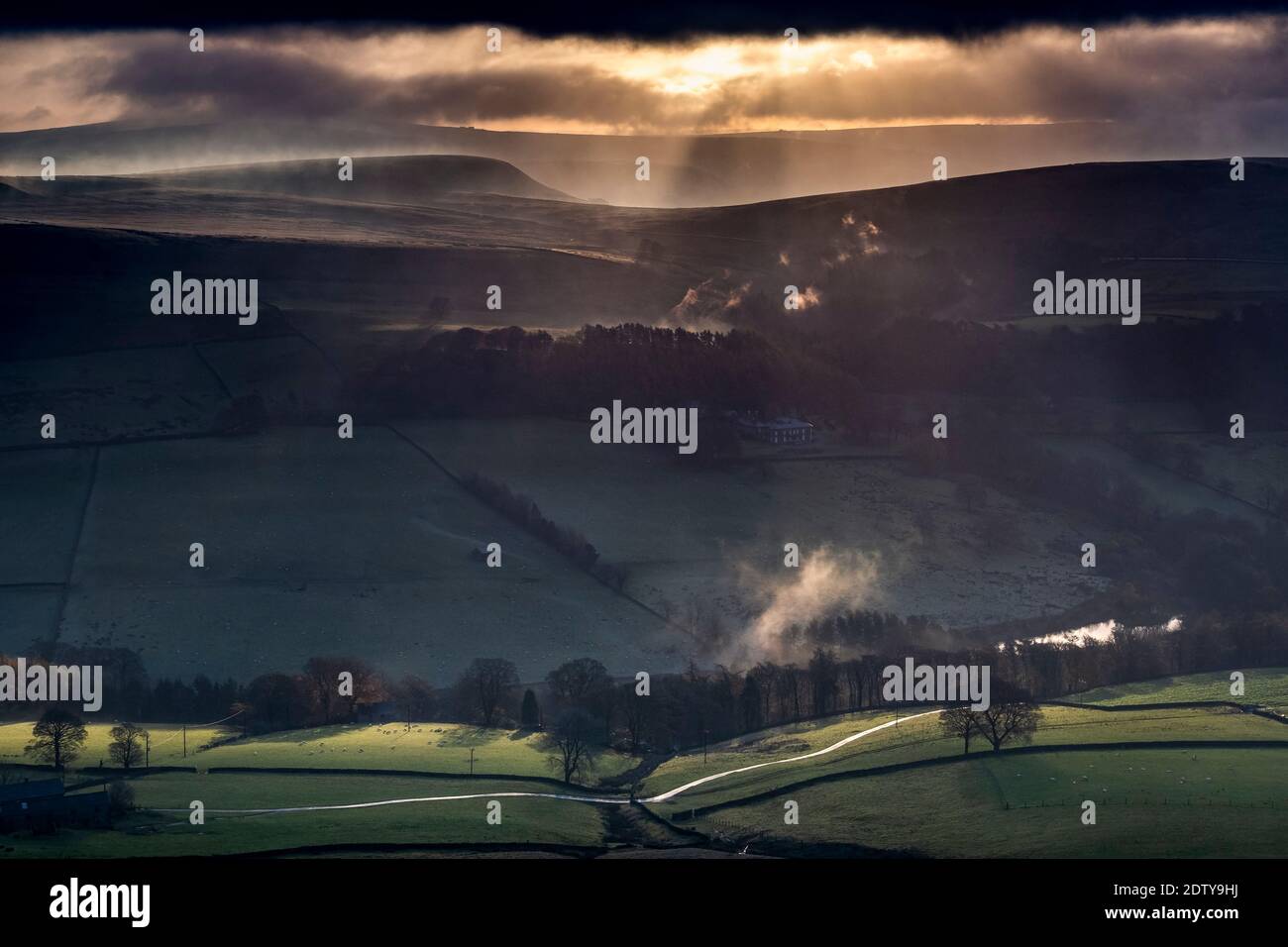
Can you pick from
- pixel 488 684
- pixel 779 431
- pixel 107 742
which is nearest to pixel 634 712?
pixel 488 684

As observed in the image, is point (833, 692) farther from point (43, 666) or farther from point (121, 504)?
point (121, 504)

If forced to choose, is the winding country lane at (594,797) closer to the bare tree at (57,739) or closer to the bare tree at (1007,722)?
the bare tree at (1007,722)

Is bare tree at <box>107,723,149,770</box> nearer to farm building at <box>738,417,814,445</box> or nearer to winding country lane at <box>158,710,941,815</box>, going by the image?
winding country lane at <box>158,710,941,815</box>

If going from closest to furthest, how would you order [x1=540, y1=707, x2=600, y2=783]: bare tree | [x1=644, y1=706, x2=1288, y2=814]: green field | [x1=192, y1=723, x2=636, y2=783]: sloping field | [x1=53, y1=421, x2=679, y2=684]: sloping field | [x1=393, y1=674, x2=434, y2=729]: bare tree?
1. [x1=644, y1=706, x2=1288, y2=814]: green field
2. [x1=192, y1=723, x2=636, y2=783]: sloping field
3. [x1=540, y1=707, x2=600, y2=783]: bare tree
4. [x1=393, y1=674, x2=434, y2=729]: bare tree
5. [x1=53, y1=421, x2=679, y2=684]: sloping field

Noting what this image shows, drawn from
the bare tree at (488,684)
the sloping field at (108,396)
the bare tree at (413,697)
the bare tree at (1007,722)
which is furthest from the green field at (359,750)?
the sloping field at (108,396)

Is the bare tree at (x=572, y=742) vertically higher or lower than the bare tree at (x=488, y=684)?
lower

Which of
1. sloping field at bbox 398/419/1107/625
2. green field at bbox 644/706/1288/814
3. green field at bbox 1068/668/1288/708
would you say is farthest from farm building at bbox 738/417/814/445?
green field at bbox 644/706/1288/814

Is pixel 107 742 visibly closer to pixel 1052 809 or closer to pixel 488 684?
pixel 488 684
